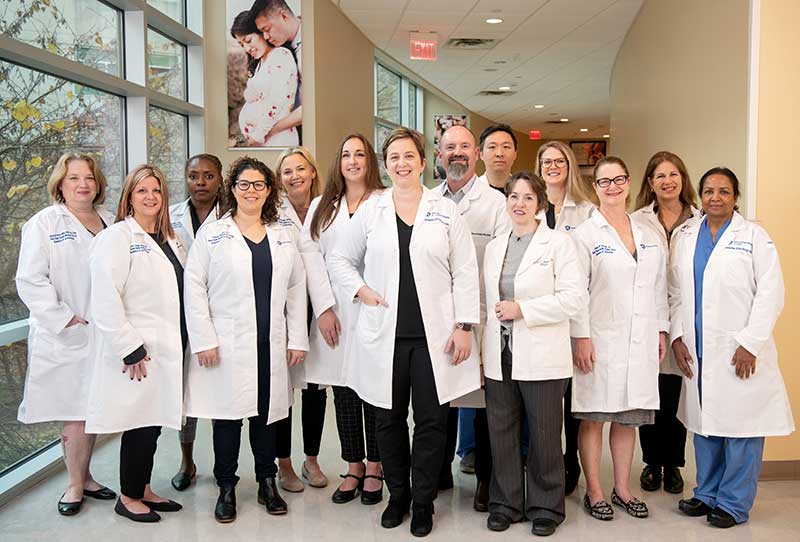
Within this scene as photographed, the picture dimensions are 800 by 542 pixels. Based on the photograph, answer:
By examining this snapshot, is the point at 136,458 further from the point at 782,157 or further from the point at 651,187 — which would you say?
the point at 782,157

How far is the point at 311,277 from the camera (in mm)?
3768

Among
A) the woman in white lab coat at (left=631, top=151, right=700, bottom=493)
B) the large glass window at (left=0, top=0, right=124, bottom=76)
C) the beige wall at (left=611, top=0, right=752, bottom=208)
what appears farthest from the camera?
the beige wall at (left=611, top=0, right=752, bottom=208)

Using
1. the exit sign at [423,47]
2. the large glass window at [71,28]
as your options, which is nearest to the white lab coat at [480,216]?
the large glass window at [71,28]

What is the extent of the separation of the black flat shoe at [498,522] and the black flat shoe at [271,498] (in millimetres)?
966

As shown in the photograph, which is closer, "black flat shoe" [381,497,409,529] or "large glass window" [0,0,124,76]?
"black flat shoe" [381,497,409,529]

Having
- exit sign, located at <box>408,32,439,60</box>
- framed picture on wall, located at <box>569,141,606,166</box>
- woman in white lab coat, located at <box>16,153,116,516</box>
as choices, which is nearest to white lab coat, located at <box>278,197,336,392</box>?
woman in white lab coat, located at <box>16,153,116,516</box>

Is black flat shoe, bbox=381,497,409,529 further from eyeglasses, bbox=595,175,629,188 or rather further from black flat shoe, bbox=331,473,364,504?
eyeglasses, bbox=595,175,629,188

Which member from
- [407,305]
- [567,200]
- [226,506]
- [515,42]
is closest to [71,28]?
[407,305]

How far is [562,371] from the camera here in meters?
3.29

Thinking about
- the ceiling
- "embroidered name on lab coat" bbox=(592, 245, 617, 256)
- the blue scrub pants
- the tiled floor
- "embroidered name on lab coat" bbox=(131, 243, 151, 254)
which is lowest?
the tiled floor

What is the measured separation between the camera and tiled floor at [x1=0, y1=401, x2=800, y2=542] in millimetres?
3406

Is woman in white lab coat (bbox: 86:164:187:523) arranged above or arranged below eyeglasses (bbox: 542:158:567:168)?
below

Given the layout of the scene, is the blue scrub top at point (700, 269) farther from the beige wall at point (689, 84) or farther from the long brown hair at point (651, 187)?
the beige wall at point (689, 84)

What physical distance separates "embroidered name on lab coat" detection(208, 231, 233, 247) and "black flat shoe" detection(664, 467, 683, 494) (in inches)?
98.0
